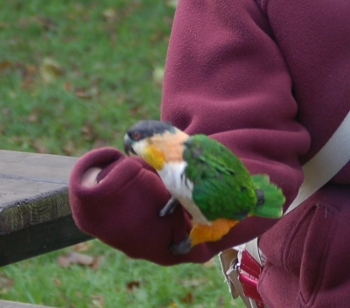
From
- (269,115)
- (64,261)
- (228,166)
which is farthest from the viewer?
(64,261)

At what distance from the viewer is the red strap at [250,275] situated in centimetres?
155

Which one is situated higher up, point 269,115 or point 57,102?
point 269,115

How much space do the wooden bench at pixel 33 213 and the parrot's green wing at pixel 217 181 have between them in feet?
2.04

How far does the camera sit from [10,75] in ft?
16.2

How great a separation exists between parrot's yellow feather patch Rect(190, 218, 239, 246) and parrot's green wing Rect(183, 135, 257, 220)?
Result: 1 cm

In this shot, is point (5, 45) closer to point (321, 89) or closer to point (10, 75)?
point (10, 75)

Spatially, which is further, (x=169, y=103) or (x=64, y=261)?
(x=64, y=261)

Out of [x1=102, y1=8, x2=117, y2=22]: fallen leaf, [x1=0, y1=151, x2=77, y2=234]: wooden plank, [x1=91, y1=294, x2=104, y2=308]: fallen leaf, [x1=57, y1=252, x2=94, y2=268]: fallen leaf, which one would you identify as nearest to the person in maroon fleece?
[x1=0, y1=151, x2=77, y2=234]: wooden plank

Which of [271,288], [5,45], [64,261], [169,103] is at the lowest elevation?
[5,45]

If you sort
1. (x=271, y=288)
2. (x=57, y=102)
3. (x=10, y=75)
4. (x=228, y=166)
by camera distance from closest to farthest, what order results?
(x=228, y=166) → (x=271, y=288) → (x=57, y=102) → (x=10, y=75)

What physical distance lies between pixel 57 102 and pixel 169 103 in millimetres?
3410

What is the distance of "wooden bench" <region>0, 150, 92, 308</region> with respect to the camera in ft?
4.87

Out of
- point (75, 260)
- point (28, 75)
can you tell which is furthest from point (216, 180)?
point (28, 75)

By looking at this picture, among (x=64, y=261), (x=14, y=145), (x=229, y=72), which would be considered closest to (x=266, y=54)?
(x=229, y=72)
